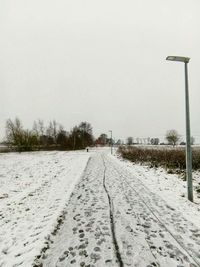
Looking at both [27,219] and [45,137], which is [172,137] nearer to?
[45,137]

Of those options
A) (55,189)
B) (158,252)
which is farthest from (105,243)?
(55,189)

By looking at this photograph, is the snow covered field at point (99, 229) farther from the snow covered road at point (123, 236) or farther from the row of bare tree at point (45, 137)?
the row of bare tree at point (45, 137)

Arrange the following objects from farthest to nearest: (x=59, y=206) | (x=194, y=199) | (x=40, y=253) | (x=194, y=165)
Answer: (x=194, y=165), (x=194, y=199), (x=59, y=206), (x=40, y=253)

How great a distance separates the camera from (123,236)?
4699 mm

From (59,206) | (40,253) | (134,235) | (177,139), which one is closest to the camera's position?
(40,253)

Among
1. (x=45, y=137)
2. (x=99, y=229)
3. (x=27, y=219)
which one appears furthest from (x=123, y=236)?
(x=45, y=137)

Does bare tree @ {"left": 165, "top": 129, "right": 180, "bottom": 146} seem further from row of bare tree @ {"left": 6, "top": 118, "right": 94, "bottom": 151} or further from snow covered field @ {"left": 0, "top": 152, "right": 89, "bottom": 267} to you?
snow covered field @ {"left": 0, "top": 152, "right": 89, "bottom": 267}

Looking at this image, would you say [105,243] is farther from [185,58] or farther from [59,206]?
→ [185,58]

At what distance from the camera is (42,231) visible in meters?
4.96

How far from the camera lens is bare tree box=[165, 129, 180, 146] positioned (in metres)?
95.1

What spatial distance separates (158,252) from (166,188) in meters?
6.13

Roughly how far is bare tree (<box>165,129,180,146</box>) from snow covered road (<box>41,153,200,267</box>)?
9261cm

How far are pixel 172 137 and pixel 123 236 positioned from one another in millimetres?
96751

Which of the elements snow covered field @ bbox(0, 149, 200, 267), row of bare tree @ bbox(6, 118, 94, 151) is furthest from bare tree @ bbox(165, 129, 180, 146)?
snow covered field @ bbox(0, 149, 200, 267)
